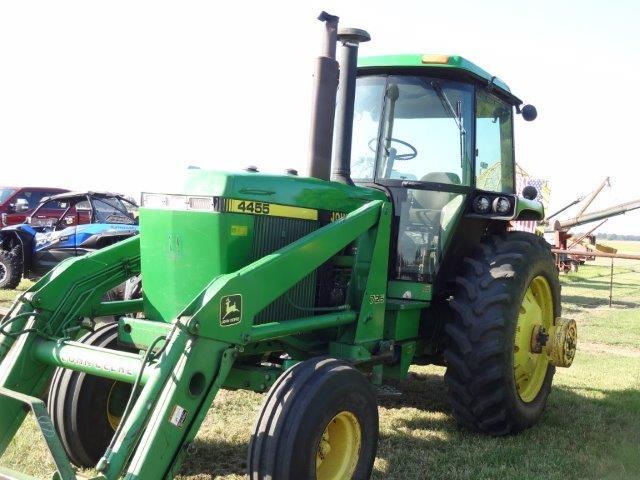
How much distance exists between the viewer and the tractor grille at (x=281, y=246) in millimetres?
3945

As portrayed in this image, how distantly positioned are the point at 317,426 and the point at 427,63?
2.73 metres

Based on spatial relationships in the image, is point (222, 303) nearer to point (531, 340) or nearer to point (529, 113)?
point (531, 340)

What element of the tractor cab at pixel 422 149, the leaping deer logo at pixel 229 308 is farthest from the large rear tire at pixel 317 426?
the tractor cab at pixel 422 149

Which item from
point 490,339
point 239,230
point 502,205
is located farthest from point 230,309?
point 502,205

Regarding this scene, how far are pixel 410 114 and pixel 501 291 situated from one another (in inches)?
55.7

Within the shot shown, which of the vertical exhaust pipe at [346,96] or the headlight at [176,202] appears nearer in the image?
the headlight at [176,202]

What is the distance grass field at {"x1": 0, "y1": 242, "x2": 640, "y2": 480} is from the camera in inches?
163

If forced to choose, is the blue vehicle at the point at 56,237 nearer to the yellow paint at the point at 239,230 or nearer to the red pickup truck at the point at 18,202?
the red pickup truck at the point at 18,202

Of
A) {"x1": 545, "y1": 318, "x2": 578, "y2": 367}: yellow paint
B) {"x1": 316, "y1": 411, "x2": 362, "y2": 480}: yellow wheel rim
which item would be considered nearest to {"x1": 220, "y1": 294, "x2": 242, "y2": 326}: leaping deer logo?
{"x1": 316, "y1": 411, "x2": 362, "y2": 480}: yellow wheel rim

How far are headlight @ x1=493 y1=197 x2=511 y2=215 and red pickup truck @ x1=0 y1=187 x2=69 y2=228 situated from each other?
40.5 feet

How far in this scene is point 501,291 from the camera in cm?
469

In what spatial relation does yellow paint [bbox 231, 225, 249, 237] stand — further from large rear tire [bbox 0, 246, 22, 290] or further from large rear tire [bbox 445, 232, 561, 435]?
large rear tire [bbox 0, 246, 22, 290]

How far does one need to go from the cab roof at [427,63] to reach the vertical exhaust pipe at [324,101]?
685 millimetres

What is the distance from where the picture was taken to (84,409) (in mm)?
4059
